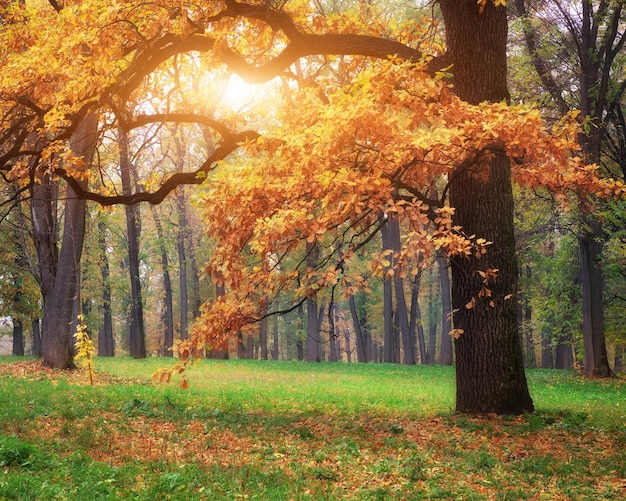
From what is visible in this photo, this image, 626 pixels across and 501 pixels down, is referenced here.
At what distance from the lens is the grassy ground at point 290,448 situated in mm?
6820

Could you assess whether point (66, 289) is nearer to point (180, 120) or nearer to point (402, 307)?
point (180, 120)

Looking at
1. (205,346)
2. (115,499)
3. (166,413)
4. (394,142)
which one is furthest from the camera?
(166,413)

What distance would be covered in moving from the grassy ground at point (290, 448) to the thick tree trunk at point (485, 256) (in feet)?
2.07

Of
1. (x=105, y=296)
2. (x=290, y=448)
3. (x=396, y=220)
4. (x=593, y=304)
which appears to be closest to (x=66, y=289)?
(x=290, y=448)

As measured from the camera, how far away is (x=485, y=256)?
1130 cm

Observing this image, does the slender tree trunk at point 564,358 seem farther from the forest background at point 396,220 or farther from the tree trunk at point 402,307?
the tree trunk at point 402,307

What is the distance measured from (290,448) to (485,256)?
483 cm

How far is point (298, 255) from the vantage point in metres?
40.7

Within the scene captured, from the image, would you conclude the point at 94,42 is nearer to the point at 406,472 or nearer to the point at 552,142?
the point at 552,142

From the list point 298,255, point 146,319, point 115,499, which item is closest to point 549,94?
point 115,499

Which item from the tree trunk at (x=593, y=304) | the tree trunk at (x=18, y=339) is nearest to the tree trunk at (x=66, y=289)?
the tree trunk at (x=593, y=304)

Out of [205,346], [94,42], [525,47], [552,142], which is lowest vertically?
[205,346]

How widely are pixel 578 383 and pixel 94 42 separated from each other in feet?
59.1

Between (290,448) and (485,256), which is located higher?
(485,256)
